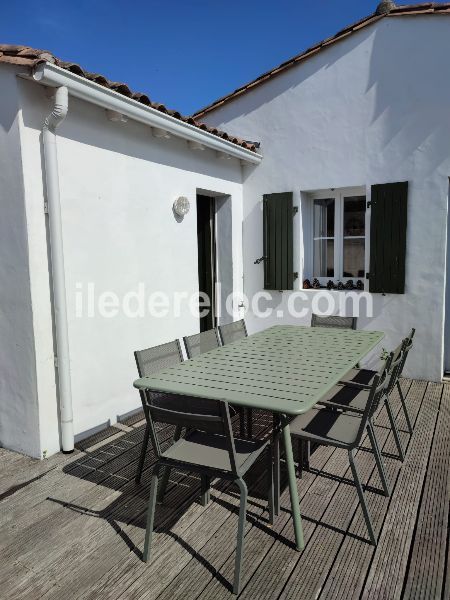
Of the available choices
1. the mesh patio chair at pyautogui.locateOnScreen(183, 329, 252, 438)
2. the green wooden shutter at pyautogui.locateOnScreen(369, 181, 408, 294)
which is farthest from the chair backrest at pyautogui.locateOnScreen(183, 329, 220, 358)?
the green wooden shutter at pyautogui.locateOnScreen(369, 181, 408, 294)

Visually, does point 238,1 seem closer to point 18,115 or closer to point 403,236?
point 403,236

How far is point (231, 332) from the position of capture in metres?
3.83

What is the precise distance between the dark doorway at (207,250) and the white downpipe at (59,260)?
2.79 metres

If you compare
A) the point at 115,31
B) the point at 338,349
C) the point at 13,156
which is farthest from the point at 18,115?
the point at 115,31

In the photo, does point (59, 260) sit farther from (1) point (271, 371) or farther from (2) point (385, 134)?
(2) point (385, 134)

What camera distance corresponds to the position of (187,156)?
4758 millimetres

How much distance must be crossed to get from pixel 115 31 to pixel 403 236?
17.6ft

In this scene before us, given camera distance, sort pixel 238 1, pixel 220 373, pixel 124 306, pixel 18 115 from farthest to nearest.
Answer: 1. pixel 238 1
2. pixel 124 306
3. pixel 18 115
4. pixel 220 373

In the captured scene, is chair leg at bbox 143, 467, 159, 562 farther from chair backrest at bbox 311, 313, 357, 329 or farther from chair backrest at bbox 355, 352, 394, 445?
chair backrest at bbox 311, 313, 357, 329

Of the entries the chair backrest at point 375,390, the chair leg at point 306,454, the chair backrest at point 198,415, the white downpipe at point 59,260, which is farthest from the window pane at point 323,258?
the chair backrest at point 198,415

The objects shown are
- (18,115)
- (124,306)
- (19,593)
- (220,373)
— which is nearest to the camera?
(19,593)

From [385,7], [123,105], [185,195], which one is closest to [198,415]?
[123,105]

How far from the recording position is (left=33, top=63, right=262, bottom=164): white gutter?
2.85 m

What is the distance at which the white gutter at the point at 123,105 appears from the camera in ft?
9.36
